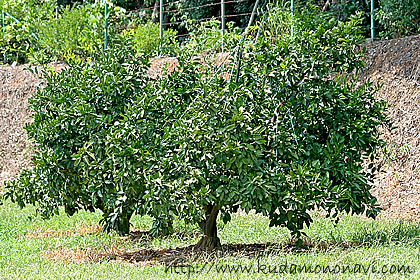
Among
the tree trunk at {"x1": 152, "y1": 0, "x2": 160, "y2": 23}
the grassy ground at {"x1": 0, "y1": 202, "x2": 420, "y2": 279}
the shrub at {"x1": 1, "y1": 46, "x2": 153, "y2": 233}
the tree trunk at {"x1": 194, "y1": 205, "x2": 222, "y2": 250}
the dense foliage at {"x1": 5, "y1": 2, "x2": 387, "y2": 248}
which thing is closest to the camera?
the grassy ground at {"x1": 0, "y1": 202, "x2": 420, "y2": 279}

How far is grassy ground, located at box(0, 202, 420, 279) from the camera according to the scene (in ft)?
16.6

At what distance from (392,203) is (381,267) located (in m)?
3.86

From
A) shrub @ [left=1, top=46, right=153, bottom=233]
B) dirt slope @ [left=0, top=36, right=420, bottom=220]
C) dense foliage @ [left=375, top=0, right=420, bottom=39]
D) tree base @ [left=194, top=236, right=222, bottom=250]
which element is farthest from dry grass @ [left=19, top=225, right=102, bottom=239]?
dense foliage @ [left=375, top=0, right=420, bottom=39]

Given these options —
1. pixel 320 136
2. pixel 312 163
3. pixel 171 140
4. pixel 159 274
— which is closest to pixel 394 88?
pixel 320 136

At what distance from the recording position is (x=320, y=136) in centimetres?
603

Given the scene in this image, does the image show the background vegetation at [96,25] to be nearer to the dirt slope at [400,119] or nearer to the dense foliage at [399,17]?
the dense foliage at [399,17]

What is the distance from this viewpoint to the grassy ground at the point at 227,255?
5.06m

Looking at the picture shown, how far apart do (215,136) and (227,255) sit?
1.15 m

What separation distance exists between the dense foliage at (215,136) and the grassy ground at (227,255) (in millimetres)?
399

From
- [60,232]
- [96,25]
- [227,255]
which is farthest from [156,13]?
[227,255]

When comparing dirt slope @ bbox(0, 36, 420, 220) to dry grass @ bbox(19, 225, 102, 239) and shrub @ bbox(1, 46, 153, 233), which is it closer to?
dry grass @ bbox(19, 225, 102, 239)

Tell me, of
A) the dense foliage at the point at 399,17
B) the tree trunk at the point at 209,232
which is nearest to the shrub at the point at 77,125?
the tree trunk at the point at 209,232

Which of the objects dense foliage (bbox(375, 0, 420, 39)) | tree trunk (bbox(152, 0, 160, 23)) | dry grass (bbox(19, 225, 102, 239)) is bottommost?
dry grass (bbox(19, 225, 102, 239))

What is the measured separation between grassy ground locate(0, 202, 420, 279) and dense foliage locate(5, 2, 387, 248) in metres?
0.40
